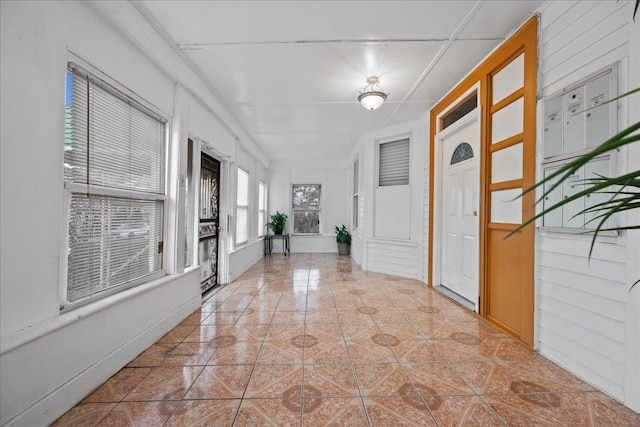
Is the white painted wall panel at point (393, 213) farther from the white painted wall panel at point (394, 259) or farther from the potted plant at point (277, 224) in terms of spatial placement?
the potted plant at point (277, 224)

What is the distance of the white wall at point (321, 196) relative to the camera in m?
8.57

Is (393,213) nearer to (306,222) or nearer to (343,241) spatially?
(343,241)

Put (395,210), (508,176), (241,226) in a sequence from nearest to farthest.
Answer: (508,176) < (395,210) < (241,226)

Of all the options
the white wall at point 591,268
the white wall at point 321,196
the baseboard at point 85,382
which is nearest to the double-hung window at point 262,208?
the white wall at point 321,196

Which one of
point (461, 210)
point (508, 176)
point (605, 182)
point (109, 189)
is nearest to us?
point (605, 182)

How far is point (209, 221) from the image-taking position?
14.3ft

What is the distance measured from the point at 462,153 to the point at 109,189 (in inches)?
153

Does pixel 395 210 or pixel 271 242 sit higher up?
pixel 395 210

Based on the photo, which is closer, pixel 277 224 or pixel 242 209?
pixel 242 209

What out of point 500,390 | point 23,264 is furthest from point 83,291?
point 500,390

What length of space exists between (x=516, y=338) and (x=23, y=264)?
3662 mm

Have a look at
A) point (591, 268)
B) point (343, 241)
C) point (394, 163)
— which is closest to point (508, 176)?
point (591, 268)

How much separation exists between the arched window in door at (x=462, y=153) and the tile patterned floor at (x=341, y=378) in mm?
1915

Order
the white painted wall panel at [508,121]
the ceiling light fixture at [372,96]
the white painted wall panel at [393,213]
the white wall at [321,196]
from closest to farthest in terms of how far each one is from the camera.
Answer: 1. the white painted wall panel at [508,121]
2. the ceiling light fixture at [372,96]
3. the white painted wall panel at [393,213]
4. the white wall at [321,196]
